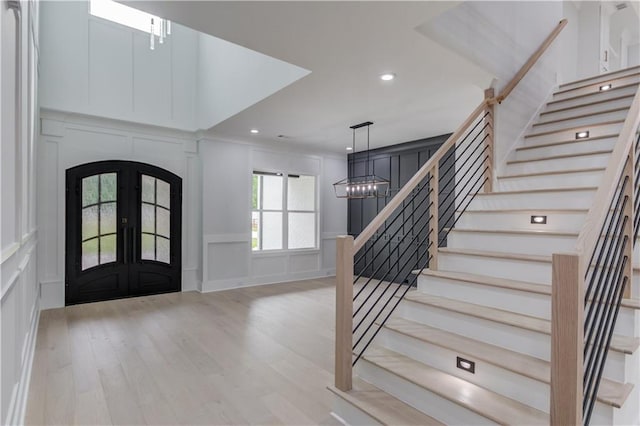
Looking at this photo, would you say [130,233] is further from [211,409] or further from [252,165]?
[211,409]

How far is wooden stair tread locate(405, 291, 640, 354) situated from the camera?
177cm

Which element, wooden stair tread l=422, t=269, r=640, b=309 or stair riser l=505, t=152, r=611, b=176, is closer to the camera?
wooden stair tread l=422, t=269, r=640, b=309

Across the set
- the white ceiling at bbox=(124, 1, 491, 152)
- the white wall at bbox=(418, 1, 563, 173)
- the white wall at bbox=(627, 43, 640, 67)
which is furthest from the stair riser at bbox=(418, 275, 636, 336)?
the white wall at bbox=(627, 43, 640, 67)

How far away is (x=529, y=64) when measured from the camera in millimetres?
3725

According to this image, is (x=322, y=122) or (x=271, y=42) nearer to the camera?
(x=271, y=42)

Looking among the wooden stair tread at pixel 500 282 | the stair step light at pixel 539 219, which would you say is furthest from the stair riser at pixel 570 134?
the wooden stair tread at pixel 500 282

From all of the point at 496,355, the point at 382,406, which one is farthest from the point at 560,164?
the point at 382,406

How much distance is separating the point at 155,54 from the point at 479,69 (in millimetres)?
4847

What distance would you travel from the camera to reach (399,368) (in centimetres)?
216

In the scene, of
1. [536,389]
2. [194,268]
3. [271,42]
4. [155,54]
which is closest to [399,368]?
[536,389]

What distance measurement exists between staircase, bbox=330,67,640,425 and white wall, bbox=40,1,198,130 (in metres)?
4.81

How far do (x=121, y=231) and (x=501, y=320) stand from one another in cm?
511

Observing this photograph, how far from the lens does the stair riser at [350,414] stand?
6.47 ft

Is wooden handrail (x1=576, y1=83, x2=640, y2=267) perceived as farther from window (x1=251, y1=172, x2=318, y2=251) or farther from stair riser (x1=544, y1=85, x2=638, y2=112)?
window (x1=251, y1=172, x2=318, y2=251)
